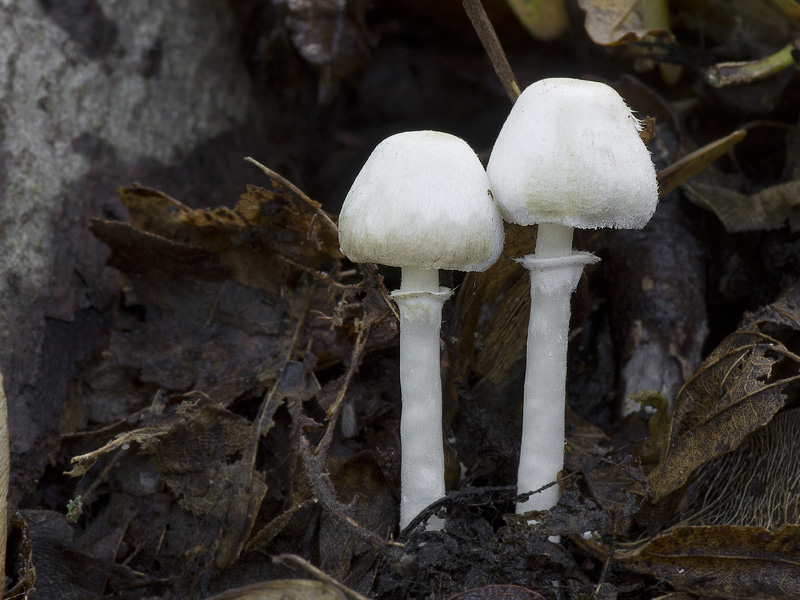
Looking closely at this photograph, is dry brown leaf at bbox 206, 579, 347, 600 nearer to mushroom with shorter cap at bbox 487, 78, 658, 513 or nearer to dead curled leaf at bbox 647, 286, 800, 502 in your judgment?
mushroom with shorter cap at bbox 487, 78, 658, 513

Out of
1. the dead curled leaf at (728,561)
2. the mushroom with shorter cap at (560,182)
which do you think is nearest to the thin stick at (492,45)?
the mushroom with shorter cap at (560,182)

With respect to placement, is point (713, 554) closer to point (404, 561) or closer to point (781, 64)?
point (404, 561)

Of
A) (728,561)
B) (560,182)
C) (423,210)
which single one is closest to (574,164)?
(560,182)

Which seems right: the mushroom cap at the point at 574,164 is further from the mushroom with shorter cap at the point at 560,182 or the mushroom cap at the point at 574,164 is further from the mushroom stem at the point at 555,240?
the mushroom stem at the point at 555,240

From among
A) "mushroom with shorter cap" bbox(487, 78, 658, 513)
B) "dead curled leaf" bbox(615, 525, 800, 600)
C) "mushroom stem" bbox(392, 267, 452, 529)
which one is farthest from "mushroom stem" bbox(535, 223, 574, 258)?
"dead curled leaf" bbox(615, 525, 800, 600)

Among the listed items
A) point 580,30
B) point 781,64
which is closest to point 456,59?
point 580,30

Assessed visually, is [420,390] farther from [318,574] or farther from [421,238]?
[318,574]
